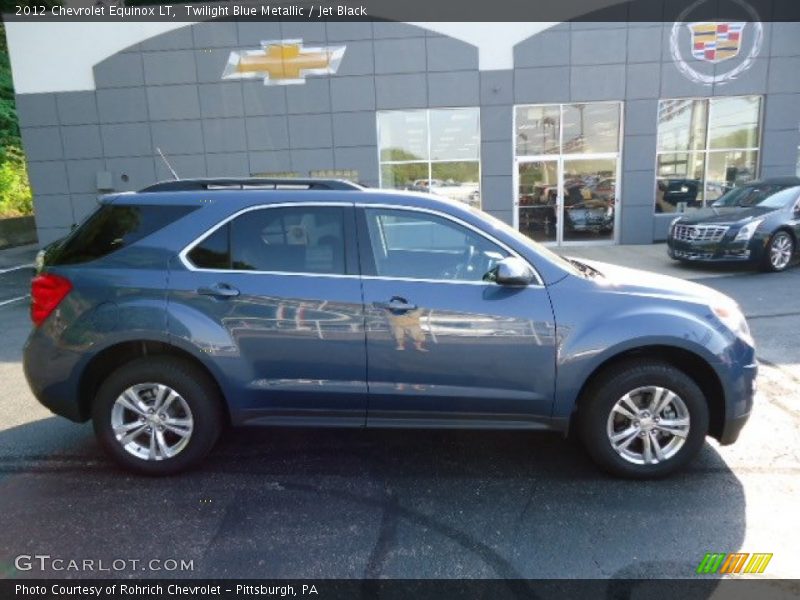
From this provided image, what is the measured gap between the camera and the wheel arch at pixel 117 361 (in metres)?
3.48

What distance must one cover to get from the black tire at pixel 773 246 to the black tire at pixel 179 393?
32.7 ft

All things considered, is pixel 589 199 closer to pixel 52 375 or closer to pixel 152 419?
pixel 152 419

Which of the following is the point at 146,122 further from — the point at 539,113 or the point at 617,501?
the point at 617,501

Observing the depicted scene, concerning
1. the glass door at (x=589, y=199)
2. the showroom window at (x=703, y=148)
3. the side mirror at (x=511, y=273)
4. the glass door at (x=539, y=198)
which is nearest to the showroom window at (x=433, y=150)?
the glass door at (x=539, y=198)

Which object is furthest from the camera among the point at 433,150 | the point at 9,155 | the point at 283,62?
the point at 9,155

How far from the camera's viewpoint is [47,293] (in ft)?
11.5

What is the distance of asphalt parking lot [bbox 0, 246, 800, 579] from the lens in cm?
274

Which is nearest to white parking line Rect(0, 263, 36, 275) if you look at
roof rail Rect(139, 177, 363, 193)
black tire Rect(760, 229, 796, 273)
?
roof rail Rect(139, 177, 363, 193)

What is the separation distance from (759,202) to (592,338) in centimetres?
941

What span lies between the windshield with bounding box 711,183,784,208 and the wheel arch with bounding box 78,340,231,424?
425 inches

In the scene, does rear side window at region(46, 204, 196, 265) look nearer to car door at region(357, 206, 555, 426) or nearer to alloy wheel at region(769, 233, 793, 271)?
car door at region(357, 206, 555, 426)

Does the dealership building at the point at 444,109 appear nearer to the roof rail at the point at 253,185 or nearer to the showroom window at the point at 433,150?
the showroom window at the point at 433,150

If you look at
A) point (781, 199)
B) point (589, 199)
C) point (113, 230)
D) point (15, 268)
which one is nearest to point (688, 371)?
point (113, 230)

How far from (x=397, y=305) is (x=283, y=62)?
483 inches
